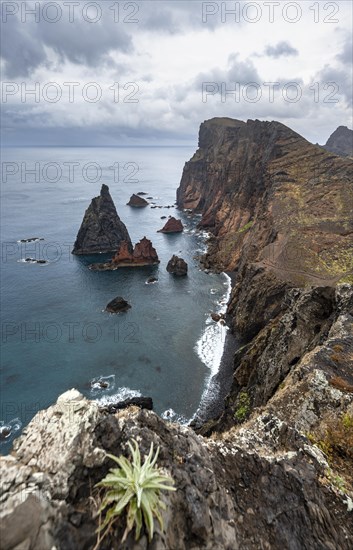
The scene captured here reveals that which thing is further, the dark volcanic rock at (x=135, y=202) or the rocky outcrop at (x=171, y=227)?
the dark volcanic rock at (x=135, y=202)

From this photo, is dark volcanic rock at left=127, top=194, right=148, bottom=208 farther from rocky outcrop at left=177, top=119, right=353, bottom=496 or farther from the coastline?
the coastline

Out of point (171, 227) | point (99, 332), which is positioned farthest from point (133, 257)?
point (171, 227)

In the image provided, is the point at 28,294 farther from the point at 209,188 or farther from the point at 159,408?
the point at 209,188

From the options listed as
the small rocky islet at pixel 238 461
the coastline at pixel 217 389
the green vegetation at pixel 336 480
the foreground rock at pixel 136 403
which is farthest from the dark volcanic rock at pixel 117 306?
the green vegetation at pixel 336 480

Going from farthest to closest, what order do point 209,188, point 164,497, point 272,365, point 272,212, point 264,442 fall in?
point 209,188 < point 272,212 < point 272,365 < point 264,442 < point 164,497

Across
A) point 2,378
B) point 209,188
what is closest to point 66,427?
point 2,378

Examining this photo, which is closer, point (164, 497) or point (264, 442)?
point (164, 497)

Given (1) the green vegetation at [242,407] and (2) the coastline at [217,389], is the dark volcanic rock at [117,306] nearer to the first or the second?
(2) the coastline at [217,389]
